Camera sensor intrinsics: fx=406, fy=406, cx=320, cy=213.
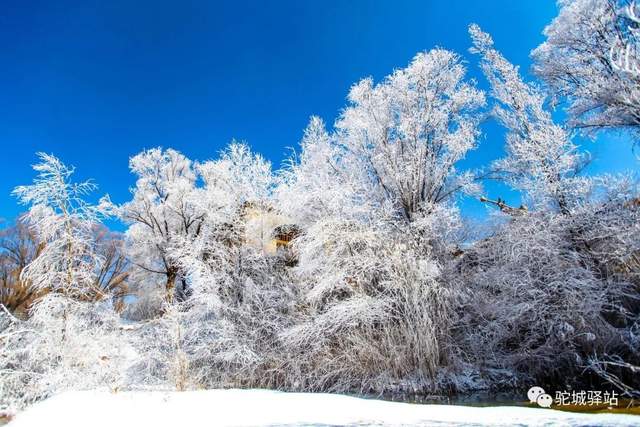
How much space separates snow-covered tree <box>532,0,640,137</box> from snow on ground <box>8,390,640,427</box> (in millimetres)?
9827

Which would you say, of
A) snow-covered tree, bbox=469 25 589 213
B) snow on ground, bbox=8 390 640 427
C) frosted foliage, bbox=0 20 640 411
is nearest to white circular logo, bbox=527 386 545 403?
frosted foliage, bbox=0 20 640 411

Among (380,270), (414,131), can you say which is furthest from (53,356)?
(414,131)

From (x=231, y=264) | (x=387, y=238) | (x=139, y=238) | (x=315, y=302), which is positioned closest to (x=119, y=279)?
(x=139, y=238)

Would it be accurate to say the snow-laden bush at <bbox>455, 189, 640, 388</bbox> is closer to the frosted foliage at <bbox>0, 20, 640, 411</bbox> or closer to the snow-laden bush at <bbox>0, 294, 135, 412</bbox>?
the frosted foliage at <bbox>0, 20, 640, 411</bbox>

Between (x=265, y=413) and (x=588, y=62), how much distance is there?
554 inches

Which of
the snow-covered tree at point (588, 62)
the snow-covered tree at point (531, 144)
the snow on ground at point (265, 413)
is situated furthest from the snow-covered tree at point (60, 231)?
the snow-covered tree at point (588, 62)

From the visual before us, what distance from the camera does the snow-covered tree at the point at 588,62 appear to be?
11594 mm

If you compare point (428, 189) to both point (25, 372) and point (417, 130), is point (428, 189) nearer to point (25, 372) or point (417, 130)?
point (417, 130)

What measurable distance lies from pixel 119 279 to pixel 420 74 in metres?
27.2

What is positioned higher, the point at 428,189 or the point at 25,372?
the point at 428,189

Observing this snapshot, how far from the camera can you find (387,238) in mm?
12719

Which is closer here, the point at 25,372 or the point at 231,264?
the point at 25,372

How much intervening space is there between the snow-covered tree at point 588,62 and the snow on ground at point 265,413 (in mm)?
9827

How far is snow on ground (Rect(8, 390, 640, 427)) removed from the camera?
4706 mm
